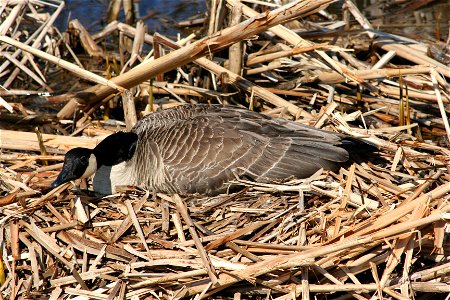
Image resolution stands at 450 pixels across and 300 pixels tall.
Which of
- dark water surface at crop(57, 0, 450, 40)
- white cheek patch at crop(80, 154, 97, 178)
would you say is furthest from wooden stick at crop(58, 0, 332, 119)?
dark water surface at crop(57, 0, 450, 40)

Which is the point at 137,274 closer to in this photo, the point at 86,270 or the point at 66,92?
the point at 86,270

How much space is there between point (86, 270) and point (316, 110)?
3.45 meters

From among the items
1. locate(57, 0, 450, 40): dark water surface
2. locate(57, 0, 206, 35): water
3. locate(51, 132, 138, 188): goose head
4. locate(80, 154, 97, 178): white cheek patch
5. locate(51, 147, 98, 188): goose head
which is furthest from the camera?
locate(57, 0, 206, 35): water

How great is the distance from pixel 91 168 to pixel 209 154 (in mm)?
1114

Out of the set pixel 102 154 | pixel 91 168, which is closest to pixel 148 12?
pixel 102 154

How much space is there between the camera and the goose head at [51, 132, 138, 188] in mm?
6420

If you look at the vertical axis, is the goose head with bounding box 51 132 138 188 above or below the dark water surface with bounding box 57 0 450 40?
below

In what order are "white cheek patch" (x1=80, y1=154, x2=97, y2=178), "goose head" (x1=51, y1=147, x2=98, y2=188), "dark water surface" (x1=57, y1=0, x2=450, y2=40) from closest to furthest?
"goose head" (x1=51, y1=147, x2=98, y2=188) < "white cheek patch" (x1=80, y1=154, x2=97, y2=178) < "dark water surface" (x1=57, y1=0, x2=450, y2=40)

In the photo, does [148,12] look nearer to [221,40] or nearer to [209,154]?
[221,40]

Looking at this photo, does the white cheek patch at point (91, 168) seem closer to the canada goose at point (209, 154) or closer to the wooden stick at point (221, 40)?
the canada goose at point (209, 154)

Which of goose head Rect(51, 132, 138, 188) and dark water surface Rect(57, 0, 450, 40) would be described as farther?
dark water surface Rect(57, 0, 450, 40)

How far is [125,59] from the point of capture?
9383 millimetres

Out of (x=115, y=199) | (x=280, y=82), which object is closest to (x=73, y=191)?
(x=115, y=199)

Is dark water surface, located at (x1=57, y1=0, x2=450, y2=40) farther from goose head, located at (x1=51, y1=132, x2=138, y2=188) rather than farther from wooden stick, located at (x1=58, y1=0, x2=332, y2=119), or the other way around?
goose head, located at (x1=51, y1=132, x2=138, y2=188)
